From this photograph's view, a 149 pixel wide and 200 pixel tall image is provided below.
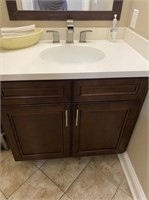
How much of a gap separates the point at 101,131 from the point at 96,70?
18.0 inches

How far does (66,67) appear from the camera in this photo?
81 cm

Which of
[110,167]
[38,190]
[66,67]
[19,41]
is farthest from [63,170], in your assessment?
[19,41]

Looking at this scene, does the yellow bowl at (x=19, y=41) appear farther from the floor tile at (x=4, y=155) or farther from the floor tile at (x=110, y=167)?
the floor tile at (x=110, y=167)

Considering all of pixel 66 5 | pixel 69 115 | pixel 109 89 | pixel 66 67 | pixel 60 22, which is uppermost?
pixel 66 5

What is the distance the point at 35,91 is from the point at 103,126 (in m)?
0.50

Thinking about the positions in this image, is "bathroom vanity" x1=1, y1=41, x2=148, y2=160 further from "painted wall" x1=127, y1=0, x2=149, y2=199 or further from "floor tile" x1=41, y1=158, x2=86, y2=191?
"floor tile" x1=41, y1=158, x2=86, y2=191

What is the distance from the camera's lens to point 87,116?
3.21ft

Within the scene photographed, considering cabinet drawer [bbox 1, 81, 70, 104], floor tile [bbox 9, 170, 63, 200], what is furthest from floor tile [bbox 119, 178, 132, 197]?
cabinet drawer [bbox 1, 81, 70, 104]

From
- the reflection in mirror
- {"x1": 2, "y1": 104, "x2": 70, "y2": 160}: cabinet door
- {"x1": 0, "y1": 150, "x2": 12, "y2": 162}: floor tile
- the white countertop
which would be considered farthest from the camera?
{"x1": 0, "y1": 150, "x2": 12, "y2": 162}: floor tile

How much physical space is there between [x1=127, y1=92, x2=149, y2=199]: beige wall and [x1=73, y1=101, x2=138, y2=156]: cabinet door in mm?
46

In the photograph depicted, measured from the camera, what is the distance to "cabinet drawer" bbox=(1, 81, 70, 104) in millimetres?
802

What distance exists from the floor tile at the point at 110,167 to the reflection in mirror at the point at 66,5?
3.88 feet

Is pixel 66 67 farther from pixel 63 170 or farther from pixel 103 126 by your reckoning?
pixel 63 170

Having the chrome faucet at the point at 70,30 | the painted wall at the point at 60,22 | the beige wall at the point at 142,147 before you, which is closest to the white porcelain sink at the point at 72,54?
the chrome faucet at the point at 70,30
